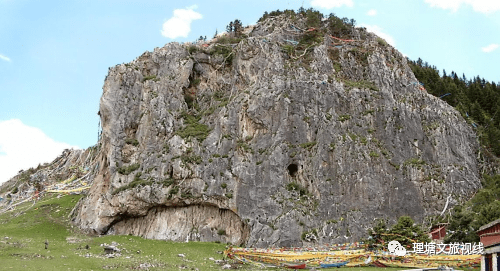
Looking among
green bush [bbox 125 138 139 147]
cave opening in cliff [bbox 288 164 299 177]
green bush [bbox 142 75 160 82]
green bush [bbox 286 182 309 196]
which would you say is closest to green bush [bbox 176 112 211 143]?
green bush [bbox 125 138 139 147]

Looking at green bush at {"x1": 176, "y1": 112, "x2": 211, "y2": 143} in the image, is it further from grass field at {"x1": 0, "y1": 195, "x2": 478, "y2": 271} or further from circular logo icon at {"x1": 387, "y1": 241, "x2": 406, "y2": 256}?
circular logo icon at {"x1": 387, "y1": 241, "x2": 406, "y2": 256}

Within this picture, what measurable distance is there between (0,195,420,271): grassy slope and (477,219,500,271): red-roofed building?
24.4ft

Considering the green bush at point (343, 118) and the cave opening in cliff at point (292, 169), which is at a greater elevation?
the green bush at point (343, 118)

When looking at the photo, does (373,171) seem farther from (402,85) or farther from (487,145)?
→ (487,145)

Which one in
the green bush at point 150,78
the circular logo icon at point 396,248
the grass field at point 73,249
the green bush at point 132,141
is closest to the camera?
the grass field at point 73,249

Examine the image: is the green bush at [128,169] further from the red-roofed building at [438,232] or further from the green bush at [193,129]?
the red-roofed building at [438,232]

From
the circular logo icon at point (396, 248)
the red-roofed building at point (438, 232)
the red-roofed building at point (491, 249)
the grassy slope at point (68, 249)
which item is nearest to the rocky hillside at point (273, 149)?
the red-roofed building at point (438, 232)

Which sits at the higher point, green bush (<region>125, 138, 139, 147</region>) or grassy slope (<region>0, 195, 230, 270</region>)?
green bush (<region>125, 138, 139, 147</region>)

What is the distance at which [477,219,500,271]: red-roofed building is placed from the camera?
67.4ft

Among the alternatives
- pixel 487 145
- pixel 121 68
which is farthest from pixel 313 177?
pixel 487 145

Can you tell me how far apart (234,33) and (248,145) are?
A: 26764 millimetres

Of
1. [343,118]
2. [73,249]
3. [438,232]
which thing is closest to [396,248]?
[438,232]

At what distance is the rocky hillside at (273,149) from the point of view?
46.8 m

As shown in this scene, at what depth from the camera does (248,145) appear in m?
50.6
